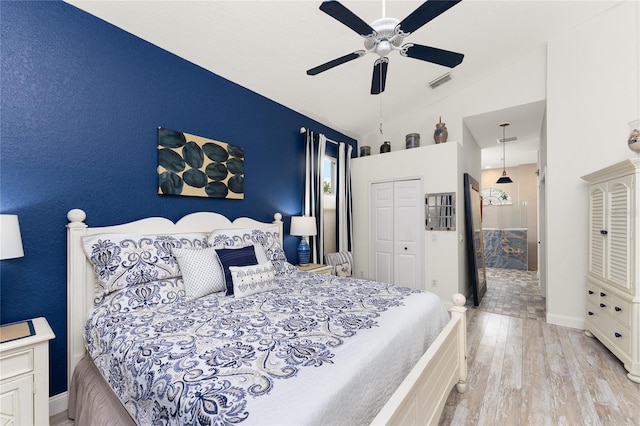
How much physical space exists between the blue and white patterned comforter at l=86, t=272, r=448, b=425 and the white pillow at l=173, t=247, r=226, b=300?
0.23ft

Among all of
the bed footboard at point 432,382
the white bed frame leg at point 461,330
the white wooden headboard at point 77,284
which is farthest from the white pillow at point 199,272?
the white bed frame leg at point 461,330

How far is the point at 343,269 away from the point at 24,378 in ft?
11.6

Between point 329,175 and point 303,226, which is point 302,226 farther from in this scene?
point 329,175

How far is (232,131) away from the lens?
308cm

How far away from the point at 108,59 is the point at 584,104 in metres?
4.82

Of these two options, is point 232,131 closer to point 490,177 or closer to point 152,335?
point 152,335

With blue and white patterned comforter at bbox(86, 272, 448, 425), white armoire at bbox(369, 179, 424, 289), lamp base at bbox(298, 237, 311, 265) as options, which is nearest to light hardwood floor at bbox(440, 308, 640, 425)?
blue and white patterned comforter at bbox(86, 272, 448, 425)

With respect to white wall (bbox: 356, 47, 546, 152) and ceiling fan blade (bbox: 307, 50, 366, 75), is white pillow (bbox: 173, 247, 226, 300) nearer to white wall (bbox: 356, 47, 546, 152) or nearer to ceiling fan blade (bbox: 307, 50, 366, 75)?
ceiling fan blade (bbox: 307, 50, 366, 75)

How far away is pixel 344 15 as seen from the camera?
149cm

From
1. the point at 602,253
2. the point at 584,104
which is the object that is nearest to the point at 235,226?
the point at 602,253

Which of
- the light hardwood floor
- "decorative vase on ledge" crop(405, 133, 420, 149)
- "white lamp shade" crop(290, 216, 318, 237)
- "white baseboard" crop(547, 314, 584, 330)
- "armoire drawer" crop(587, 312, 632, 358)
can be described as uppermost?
"decorative vase on ledge" crop(405, 133, 420, 149)

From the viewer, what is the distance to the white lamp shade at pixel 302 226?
3.56 meters

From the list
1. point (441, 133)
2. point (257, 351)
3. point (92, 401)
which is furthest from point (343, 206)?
point (92, 401)

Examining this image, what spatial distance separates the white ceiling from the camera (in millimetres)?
2287
